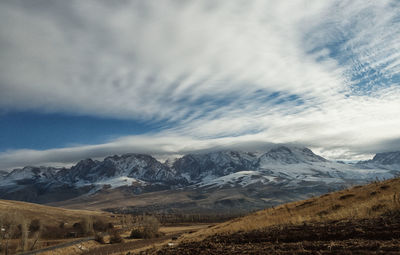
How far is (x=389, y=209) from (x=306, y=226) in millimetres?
5742

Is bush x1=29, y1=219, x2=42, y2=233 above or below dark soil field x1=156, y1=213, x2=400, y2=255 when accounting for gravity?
below

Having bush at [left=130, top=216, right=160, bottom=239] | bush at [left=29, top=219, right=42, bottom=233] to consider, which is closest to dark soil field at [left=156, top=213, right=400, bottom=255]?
bush at [left=130, top=216, right=160, bottom=239]

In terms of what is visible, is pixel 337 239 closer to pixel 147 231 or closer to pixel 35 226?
pixel 147 231

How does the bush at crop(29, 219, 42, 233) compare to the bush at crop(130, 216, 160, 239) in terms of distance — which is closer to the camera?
the bush at crop(130, 216, 160, 239)

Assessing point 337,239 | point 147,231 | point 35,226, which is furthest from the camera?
point 35,226

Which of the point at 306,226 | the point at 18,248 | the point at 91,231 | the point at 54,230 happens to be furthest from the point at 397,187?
the point at 54,230

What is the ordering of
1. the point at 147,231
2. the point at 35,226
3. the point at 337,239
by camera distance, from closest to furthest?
the point at 337,239
the point at 147,231
the point at 35,226

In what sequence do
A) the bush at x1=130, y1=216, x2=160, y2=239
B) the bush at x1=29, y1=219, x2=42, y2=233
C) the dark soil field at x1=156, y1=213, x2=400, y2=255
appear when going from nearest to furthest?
1. the dark soil field at x1=156, y1=213, x2=400, y2=255
2. the bush at x1=130, y1=216, x2=160, y2=239
3. the bush at x1=29, y1=219, x2=42, y2=233

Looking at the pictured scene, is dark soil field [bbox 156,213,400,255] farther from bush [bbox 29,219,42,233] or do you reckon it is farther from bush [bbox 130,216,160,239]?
bush [bbox 29,219,42,233]

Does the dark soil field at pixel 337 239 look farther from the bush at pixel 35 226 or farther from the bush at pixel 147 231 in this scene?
the bush at pixel 35 226

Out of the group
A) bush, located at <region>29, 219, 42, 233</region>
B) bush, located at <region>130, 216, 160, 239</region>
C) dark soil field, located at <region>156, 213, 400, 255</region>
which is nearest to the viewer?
dark soil field, located at <region>156, 213, 400, 255</region>

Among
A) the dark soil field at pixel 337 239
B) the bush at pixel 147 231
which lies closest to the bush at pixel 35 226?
the bush at pixel 147 231

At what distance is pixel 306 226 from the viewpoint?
19.5 meters

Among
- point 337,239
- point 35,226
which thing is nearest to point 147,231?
point 35,226
